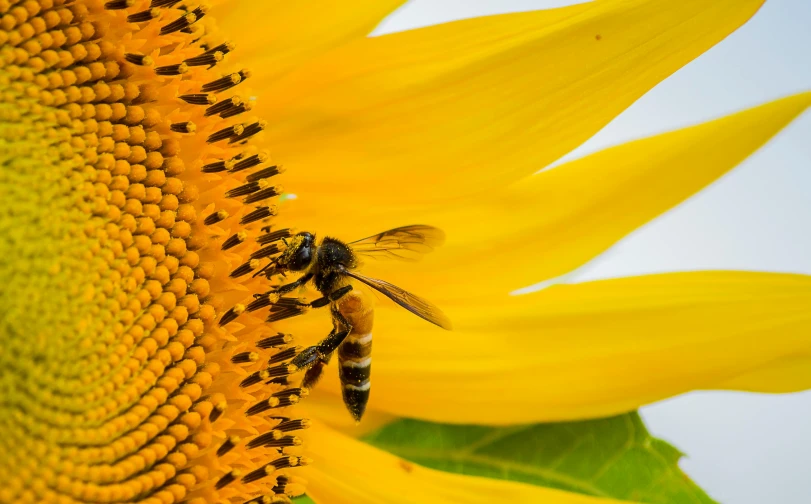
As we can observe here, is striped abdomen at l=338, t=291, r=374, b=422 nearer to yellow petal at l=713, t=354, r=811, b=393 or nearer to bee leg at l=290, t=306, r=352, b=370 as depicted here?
bee leg at l=290, t=306, r=352, b=370

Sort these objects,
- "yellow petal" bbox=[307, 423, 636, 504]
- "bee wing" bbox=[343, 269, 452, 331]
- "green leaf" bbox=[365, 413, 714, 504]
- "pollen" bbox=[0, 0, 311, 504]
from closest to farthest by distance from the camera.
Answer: "pollen" bbox=[0, 0, 311, 504] < "bee wing" bbox=[343, 269, 452, 331] < "yellow petal" bbox=[307, 423, 636, 504] < "green leaf" bbox=[365, 413, 714, 504]

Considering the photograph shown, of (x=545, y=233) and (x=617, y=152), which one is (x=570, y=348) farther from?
(x=617, y=152)

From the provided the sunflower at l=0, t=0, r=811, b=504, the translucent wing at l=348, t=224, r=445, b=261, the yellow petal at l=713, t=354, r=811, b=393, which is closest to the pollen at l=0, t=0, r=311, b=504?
the sunflower at l=0, t=0, r=811, b=504

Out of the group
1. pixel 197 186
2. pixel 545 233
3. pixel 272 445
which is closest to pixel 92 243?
pixel 197 186

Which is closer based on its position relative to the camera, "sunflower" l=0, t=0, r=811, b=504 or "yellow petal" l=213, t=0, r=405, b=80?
"sunflower" l=0, t=0, r=811, b=504

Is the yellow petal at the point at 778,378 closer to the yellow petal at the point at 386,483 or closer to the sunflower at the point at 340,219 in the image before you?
the sunflower at the point at 340,219

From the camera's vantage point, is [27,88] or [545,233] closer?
[27,88]

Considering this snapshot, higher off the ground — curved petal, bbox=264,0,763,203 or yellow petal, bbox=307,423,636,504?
curved petal, bbox=264,0,763,203
